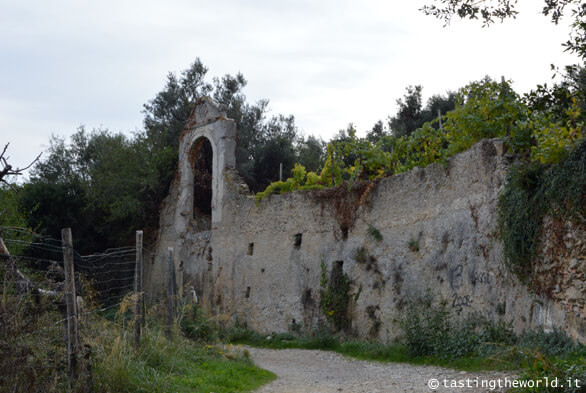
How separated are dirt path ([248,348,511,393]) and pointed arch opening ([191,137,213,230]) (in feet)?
32.5

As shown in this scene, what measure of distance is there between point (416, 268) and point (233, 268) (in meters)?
7.19

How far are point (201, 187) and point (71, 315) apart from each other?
15.5m

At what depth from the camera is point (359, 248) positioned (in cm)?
1336

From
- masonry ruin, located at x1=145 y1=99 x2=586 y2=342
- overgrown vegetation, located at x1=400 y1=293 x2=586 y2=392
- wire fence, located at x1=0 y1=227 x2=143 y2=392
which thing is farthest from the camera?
masonry ruin, located at x1=145 y1=99 x2=586 y2=342

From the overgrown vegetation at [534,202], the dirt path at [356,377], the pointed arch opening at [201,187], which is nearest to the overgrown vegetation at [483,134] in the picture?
the overgrown vegetation at [534,202]

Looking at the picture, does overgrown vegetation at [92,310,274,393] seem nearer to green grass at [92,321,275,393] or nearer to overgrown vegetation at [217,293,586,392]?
green grass at [92,321,275,393]

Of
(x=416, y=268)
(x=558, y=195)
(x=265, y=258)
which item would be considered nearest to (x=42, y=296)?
(x=558, y=195)

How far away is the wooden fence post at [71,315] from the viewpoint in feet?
19.8

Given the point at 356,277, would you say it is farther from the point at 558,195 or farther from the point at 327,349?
the point at 558,195

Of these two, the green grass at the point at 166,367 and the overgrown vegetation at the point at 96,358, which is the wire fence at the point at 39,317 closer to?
the overgrown vegetation at the point at 96,358

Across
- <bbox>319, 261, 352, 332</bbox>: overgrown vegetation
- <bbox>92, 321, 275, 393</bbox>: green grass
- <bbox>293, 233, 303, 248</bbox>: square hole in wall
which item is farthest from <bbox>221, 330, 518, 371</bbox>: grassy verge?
<bbox>92, 321, 275, 393</bbox>: green grass

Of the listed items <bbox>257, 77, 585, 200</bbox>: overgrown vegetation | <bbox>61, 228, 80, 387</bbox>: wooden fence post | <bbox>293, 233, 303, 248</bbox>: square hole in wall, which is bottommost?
<bbox>61, 228, 80, 387</bbox>: wooden fence post

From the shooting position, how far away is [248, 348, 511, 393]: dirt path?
7527 millimetres

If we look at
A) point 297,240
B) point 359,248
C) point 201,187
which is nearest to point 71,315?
point 359,248
